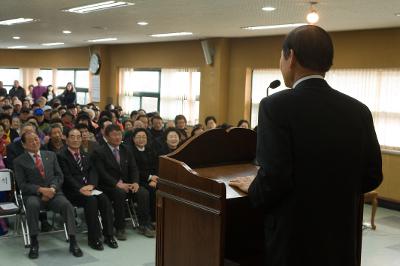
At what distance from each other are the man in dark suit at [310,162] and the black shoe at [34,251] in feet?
11.8

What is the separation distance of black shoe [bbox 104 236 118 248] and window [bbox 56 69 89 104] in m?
10.4

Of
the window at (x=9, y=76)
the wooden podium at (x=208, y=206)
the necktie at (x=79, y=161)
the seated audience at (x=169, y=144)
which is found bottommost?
the necktie at (x=79, y=161)

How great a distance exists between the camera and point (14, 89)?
14.9 m

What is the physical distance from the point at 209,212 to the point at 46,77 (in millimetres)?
16777

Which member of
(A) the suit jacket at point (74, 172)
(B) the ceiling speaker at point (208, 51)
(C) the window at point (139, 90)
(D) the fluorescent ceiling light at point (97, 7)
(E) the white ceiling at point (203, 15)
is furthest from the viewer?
(C) the window at point (139, 90)

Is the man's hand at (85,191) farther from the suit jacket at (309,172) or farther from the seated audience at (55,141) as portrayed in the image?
the suit jacket at (309,172)

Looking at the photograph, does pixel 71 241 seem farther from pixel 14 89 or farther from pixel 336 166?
pixel 14 89

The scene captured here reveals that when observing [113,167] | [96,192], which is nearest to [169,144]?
[113,167]

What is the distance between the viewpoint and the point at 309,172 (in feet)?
4.31

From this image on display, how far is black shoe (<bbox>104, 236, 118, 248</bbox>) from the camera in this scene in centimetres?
493

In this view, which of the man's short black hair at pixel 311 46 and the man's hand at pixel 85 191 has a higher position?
the man's short black hair at pixel 311 46

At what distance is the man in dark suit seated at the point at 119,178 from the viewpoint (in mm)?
5219

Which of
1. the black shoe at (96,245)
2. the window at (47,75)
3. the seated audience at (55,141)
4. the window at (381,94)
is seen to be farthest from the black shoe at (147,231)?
the window at (47,75)

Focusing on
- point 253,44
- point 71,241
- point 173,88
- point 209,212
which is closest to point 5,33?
point 173,88
